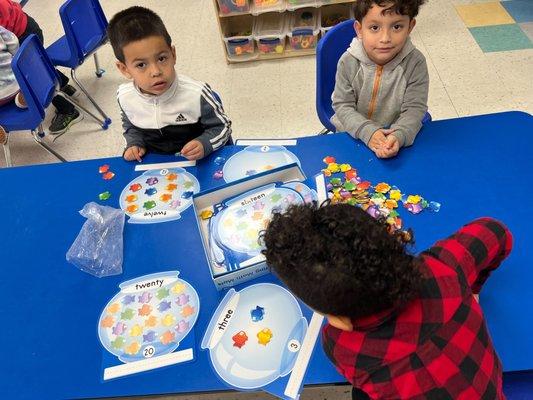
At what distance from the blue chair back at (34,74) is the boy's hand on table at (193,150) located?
3.53ft

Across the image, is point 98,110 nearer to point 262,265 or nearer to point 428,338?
point 262,265

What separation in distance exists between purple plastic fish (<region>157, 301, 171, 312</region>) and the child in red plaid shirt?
389 mm

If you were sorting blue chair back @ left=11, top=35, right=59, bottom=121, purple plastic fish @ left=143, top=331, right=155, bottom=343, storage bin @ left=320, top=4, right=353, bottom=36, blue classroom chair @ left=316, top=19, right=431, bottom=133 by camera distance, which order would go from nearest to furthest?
purple plastic fish @ left=143, top=331, right=155, bottom=343
blue classroom chair @ left=316, top=19, right=431, bottom=133
blue chair back @ left=11, top=35, right=59, bottom=121
storage bin @ left=320, top=4, right=353, bottom=36

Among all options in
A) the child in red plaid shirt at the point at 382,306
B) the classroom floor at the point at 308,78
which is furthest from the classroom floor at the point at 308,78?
the child in red plaid shirt at the point at 382,306

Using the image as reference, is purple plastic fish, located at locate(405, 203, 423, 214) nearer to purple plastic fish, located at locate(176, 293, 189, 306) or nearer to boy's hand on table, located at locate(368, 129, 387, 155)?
boy's hand on table, located at locate(368, 129, 387, 155)

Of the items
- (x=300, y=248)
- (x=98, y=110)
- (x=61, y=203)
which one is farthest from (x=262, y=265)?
(x=98, y=110)

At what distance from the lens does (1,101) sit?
2.15 metres

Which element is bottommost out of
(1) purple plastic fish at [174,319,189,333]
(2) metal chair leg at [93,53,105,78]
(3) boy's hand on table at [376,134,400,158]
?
(2) metal chair leg at [93,53,105,78]

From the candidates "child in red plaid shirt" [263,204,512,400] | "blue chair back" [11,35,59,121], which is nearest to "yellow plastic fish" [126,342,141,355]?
"child in red plaid shirt" [263,204,512,400]

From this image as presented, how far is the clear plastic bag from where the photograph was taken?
1.09 m

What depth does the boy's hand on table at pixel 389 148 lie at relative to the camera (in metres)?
1.23

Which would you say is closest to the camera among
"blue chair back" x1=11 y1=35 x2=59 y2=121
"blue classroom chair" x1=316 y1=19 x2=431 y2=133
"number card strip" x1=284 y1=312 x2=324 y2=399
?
"number card strip" x1=284 y1=312 x2=324 y2=399

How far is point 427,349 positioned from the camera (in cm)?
71

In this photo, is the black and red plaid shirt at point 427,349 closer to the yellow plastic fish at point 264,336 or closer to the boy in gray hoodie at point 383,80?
the yellow plastic fish at point 264,336
